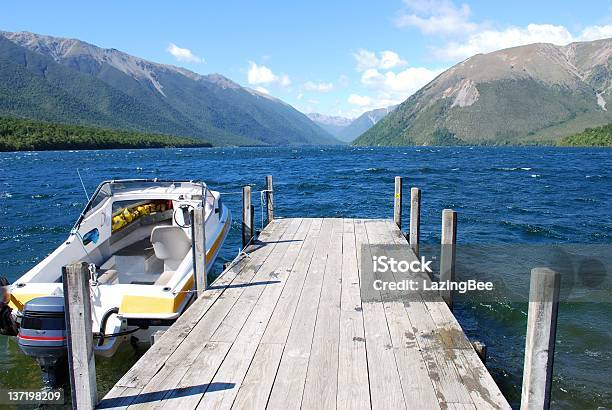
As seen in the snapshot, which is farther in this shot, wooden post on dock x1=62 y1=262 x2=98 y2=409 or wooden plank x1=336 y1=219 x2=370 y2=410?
wooden plank x1=336 y1=219 x2=370 y2=410

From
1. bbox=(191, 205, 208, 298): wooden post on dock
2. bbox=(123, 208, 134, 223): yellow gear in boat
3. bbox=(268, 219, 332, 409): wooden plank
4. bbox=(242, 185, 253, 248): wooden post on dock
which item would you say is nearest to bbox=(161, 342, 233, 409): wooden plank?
bbox=(268, 219, 332, 409): wooden plank

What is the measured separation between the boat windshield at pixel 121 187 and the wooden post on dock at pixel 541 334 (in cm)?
753

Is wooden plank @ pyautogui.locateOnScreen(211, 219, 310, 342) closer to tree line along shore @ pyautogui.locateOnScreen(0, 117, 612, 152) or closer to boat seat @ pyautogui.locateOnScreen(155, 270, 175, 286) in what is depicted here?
boat seat @ pyautogui.locateOnScreen(155, 270, 175, 286)

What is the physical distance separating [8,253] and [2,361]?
8429 millimetres

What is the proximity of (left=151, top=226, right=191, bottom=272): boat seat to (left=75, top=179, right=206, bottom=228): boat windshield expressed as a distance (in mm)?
1432

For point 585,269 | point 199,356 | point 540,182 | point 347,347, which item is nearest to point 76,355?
point 199,356

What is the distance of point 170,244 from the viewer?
27.5ft

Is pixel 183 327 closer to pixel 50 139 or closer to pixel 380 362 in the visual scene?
pixel 380 362

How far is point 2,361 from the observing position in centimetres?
729

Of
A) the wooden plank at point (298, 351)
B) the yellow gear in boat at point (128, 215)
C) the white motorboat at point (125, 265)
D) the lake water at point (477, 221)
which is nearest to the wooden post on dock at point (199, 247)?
the white motorboat at point (125, 265)

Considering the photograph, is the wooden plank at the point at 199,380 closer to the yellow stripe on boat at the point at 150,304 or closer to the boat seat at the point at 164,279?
the yellow stripe on boat at the point at 150,304

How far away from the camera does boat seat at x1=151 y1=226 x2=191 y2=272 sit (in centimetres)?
820

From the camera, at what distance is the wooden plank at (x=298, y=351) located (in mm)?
3760

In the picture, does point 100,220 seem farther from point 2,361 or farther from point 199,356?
point 199,356
